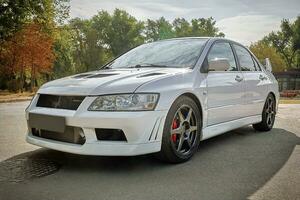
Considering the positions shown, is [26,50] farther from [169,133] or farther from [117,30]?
[117,30]

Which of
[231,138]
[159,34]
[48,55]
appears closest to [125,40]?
[159,34]

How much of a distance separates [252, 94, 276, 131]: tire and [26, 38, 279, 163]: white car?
114cm

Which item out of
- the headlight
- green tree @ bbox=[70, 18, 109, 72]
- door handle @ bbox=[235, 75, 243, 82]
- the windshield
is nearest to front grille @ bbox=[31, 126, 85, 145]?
the headlight

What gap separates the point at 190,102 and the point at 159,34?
276ft

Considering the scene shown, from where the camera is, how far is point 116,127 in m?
3.58

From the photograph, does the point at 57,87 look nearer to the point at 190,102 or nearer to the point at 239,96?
the point at 190,102

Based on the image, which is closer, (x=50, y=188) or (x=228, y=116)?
(x=50, y=188)

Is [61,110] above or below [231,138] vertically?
above

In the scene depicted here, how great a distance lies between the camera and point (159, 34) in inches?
3420

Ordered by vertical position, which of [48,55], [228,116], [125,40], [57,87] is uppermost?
[125,40]

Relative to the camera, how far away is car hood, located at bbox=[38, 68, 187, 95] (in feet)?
12.3

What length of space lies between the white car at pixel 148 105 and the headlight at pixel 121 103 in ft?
0.03

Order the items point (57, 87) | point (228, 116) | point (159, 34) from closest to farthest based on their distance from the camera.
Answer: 1. point (57, 87)
2. point (228, 116)
3. point (159, 34)

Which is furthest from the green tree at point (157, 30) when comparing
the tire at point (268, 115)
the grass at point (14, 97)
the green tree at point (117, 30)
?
the tire at point (268, 115)
